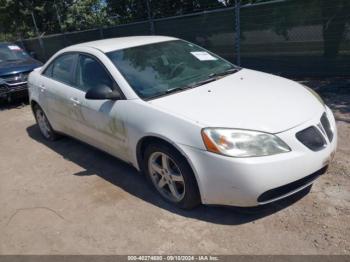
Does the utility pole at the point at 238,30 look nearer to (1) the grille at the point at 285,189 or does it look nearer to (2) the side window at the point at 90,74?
(2) the side window at the point at 90,74

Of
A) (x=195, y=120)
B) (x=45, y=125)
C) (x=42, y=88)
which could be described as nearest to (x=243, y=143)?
(x=195, y=120)

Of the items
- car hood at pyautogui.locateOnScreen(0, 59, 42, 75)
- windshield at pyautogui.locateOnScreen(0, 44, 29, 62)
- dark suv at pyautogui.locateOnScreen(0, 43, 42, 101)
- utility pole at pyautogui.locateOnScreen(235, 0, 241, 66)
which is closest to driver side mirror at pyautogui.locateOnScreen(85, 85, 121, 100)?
utility pole at pyautogui.locateOnScreen(235, 0, 241, 66)

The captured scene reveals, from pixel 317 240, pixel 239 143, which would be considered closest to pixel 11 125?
pixel 239 143

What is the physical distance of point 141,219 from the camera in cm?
351

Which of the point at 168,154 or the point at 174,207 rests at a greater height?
the point at 168,154

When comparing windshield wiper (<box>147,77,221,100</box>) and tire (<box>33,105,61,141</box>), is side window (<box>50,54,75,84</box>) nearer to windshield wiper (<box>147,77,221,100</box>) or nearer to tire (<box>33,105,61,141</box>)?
tire (<box>33,105,61,141</box>)

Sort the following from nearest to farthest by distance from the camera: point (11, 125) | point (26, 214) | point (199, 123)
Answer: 1. point (199, 123)
2. point (26, 214)
3. point (11, 125)

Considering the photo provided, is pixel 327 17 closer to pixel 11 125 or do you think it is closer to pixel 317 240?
pixel 317 240

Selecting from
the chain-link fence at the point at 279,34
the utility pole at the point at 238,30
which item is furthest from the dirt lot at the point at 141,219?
the utility pole at the point at 238,30

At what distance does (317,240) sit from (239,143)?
95 centimetres

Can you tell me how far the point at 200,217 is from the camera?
133 inches

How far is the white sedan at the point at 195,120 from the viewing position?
2967mm

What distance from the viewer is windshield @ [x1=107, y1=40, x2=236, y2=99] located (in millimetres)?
3850

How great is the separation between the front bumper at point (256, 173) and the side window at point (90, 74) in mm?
1481
